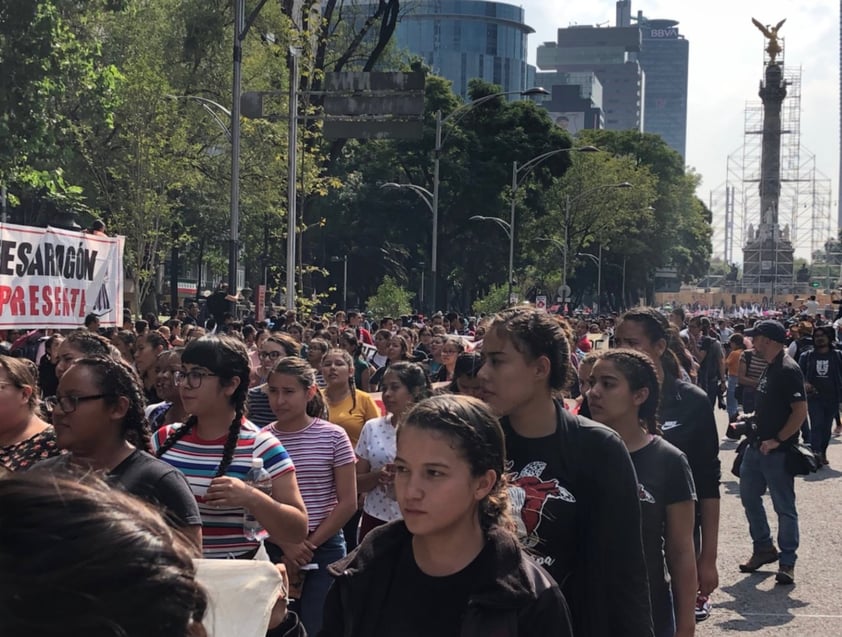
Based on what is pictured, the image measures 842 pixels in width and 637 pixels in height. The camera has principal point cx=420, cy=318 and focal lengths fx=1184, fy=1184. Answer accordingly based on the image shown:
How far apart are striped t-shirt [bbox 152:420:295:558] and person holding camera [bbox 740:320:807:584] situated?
5382mm

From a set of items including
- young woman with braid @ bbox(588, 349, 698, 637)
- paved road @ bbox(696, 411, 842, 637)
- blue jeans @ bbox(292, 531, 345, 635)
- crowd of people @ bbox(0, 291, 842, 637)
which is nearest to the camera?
crowd of people @ bbox(0, 291, 842, 637)

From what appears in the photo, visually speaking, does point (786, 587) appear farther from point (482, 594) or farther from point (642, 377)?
point (482, 594)

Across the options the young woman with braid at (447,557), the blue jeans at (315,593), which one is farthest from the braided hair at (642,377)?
the young woman with braid at (447,557)

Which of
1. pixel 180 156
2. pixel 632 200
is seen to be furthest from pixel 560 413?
pixel 632 200

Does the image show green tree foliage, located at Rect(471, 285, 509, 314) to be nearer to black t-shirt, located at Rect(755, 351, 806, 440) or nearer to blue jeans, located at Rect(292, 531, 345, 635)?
black t-shirt, located at Rect(755, 351, 806, 440)

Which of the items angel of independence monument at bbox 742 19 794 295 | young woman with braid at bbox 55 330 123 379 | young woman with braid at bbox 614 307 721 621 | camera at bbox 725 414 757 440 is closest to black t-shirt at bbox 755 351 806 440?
camera at bbox 725 414 757 440

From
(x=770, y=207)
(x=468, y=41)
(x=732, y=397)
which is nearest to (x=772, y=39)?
(x=770, y=207)

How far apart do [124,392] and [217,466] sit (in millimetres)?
523

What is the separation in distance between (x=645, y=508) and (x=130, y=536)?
3350mm

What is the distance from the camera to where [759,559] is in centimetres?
883

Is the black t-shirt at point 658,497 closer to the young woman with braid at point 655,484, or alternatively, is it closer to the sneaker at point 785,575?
the young woman with braid at point 655,484

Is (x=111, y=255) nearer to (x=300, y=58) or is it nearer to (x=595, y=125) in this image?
(x=300, y=58)

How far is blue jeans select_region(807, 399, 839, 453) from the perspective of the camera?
48.8 ft

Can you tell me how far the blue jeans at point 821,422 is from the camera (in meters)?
14.9
